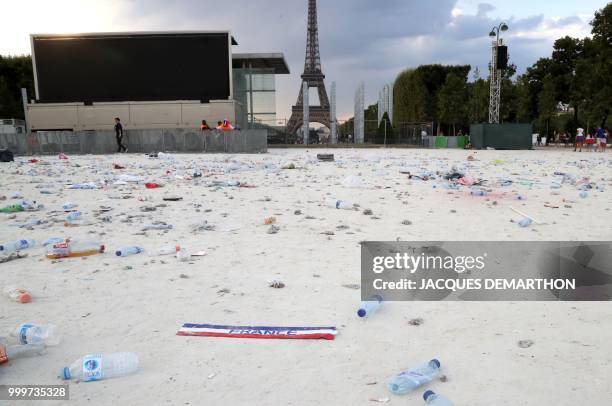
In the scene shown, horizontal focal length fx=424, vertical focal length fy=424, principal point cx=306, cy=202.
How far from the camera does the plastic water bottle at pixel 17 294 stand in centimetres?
275

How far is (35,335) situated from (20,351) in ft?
0.41

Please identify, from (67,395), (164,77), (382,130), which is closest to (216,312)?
(67,395)

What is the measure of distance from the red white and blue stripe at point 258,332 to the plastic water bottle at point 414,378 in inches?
19.7

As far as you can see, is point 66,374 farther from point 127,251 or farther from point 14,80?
point 14,80

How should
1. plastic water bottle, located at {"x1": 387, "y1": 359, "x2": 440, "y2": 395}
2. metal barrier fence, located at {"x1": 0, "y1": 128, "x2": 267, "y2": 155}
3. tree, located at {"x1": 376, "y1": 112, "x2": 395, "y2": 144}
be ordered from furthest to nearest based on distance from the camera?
tree, located at {"x1": 376, "y1": 112, "x2": 395, "y2": 144} → metal barrier fence, located at {"x1": 0, "y1": 128, "x2": 267, "y2": 155} → plastic water bottle, located at {"x1": 387, "y1": 359, "x2": 440, "y2": 395}

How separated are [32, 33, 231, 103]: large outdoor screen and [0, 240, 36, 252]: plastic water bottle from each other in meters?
23.4

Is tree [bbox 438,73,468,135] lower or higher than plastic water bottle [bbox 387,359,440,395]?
higher

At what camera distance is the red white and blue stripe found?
2.30 metres

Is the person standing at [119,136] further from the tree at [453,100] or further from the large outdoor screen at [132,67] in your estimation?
the tree at [453,100]

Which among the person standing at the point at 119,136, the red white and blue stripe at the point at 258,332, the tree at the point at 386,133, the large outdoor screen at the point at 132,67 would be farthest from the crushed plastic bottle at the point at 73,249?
the tree at the point at 386,133

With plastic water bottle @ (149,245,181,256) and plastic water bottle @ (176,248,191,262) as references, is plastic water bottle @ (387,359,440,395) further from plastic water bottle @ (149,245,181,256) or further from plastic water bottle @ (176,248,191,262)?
plastic water bottle @ (149,245,181,256)

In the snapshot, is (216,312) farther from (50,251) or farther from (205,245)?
(50,251)

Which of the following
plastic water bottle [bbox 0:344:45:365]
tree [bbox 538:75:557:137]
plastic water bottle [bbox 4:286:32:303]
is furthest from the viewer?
tree [bbox 538:75:557:137]

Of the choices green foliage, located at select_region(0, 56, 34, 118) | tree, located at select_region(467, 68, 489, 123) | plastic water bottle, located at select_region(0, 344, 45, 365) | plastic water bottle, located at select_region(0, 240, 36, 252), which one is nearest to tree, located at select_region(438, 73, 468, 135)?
tree, located at select_region(467, 68, 489, 123)
